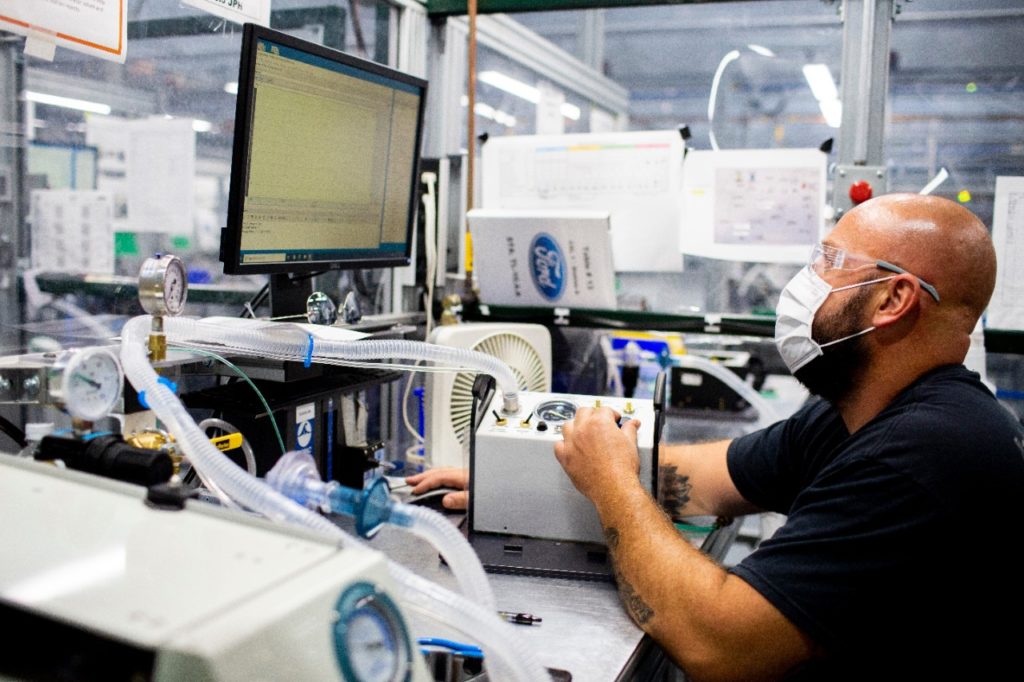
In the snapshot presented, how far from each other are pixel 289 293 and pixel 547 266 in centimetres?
74

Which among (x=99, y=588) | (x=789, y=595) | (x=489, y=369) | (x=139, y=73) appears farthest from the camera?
(x=139, y=73)

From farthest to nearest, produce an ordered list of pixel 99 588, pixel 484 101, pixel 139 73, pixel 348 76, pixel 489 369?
pixel 484 101 → pixel 139 73 → pixel 348 76 → pixel 489 369 → pixel 99 588

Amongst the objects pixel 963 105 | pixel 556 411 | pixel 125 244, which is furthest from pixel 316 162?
pixel 963 105

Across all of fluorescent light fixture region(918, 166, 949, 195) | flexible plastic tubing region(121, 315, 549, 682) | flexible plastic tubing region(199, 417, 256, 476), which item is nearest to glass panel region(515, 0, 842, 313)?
fluorescent light fixture region(918, 166, 949, 195)

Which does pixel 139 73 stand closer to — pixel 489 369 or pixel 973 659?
pixel 489 369

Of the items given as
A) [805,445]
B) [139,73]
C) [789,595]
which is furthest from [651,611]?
[139,73]

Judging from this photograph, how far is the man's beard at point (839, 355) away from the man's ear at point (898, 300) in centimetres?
3

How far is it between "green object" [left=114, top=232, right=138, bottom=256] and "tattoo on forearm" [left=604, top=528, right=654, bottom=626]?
147cm

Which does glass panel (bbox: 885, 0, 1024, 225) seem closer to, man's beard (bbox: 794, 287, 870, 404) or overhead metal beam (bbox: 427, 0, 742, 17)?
overhead metal beam (bbox: 427, 0, 742, 17)

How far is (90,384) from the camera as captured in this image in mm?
977

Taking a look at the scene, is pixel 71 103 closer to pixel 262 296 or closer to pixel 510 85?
pixel 262 296

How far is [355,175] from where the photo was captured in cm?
178

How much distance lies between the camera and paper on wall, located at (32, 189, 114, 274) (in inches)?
84.6

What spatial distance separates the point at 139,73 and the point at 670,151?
1.24 metres
